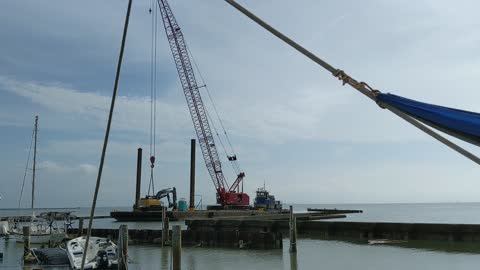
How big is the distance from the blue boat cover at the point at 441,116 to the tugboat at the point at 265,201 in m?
80.1

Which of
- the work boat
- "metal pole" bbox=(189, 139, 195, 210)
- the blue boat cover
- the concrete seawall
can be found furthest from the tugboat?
the blue boat cover

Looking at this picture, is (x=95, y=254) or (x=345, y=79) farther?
(x=95, y=254)

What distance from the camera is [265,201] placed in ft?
288

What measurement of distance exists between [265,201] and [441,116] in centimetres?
8304

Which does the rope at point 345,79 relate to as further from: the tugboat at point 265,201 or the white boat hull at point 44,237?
the tugboat at point 265,201

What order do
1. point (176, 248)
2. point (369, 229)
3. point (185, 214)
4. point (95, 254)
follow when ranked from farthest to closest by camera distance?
point (185, 214) < point (369, 229) < point (95, 254) < point (176, 248)

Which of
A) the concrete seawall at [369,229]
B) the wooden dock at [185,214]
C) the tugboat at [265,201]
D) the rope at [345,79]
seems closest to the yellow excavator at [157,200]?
the wooden dock at [185,214]

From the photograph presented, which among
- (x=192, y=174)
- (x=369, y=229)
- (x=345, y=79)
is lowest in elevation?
(x=369, y=229)

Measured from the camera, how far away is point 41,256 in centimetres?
2495

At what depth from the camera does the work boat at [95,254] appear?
21250 mm

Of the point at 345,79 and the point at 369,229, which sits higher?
the point at 345,79

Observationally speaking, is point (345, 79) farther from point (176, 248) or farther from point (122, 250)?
point (122, 250)

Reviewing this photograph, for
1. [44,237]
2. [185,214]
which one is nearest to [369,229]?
[44,237]

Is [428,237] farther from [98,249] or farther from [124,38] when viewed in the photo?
[124,38]
